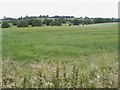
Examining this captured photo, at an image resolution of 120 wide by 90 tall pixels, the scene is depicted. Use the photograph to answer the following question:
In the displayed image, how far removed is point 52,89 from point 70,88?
598 millimetres

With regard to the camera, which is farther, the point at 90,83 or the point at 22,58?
the point at 22,58

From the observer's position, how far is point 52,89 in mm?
10602

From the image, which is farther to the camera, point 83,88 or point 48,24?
point 48,24

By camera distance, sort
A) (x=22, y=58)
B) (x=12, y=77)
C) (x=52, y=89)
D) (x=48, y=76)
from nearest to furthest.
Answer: (x=52, y=89)
(x=48, y=76)
(x=12, y=77)
(x=22, y=58)

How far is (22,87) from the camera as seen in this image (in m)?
10.8

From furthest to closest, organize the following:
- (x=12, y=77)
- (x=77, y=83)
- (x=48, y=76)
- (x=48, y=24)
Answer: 1. (x=48, y=24)
2. (x=12, y=77)
3. (x=48, y=76)
4. (x=77, y=83)

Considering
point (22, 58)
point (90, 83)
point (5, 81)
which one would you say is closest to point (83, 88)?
point (90, 83)

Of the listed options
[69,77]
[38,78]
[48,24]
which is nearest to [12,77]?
[38,78]

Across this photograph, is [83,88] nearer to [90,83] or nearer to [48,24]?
[90,83]

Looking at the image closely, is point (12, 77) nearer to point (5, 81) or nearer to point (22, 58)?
point (5, 81)

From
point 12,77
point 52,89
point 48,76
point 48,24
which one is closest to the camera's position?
point 52,89

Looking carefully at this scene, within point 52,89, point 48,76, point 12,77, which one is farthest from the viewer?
point 12,77

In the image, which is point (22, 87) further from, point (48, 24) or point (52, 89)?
point (48, 24)

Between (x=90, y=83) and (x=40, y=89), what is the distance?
1.62 meters
